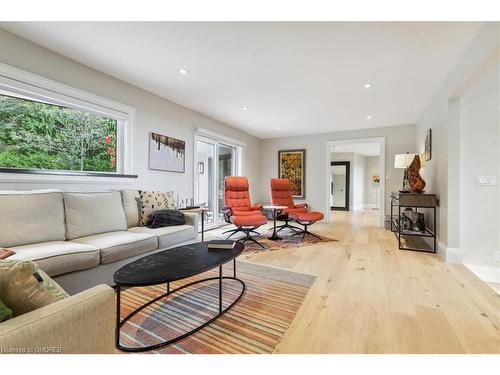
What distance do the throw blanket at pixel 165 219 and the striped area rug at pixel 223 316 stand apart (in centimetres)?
86

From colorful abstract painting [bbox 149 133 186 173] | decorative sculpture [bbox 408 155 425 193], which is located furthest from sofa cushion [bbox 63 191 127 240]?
decorative sculpture [bbox 408 155 425 193]

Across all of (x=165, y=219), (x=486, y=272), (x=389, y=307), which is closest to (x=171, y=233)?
(x=165, y=219)

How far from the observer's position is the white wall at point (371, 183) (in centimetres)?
985

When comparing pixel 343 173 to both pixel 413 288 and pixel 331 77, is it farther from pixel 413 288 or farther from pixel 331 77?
pixel 413 288

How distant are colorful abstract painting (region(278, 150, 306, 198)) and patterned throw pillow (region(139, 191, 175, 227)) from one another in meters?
3.92

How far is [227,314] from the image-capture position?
1706 millimetres

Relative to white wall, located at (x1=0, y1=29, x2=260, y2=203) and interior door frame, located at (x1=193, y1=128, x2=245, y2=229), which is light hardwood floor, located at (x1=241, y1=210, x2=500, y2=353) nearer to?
white wall, located at (x1=0, y1=29, x2=260, y2=203)

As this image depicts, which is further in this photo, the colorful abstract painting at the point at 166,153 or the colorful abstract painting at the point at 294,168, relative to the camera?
the colorful abstract painting at the point at 294,168

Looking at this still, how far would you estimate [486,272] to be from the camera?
271cm

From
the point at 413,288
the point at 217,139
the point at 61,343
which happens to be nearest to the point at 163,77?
the point at 217,139

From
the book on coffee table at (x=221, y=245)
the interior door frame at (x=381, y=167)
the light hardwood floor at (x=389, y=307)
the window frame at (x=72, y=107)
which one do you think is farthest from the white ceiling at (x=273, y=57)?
the light hardwood floor at (x=389, y=307)

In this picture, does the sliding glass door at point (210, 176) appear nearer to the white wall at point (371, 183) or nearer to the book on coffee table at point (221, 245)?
the book on coffee table at point (221, 245)

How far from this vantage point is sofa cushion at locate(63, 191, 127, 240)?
2.25m

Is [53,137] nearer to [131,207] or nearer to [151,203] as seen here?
[131,207]
